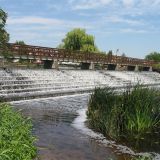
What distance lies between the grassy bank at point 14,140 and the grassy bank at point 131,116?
352 centimetres

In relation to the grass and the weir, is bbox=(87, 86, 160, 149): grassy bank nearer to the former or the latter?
the grass

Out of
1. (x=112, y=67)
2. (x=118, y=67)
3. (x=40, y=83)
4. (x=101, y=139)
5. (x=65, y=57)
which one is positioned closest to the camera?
(x=101, y=139)

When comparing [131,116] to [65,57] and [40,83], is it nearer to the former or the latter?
[40,83]

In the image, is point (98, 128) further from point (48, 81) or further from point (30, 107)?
point (48, 81)

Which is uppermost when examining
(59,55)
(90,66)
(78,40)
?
(78,40)

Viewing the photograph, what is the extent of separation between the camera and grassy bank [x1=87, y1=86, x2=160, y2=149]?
44.3 feet

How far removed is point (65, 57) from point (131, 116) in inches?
1270

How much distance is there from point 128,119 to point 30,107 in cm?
797

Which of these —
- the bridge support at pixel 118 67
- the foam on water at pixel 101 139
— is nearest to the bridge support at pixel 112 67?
the bridge support at pixel 118 67

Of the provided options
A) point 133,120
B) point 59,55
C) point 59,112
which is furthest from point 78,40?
point 133,120

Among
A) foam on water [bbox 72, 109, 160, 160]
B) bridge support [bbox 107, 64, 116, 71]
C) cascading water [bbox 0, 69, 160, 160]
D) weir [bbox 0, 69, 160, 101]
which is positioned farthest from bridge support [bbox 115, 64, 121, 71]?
foam on water [bbox 72, 109, 160, 160]

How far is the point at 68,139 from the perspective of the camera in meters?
13.0

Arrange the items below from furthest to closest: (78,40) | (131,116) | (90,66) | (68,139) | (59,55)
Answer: (78,40) < (90,66) < (59,55) < (131,116) < (68,139)

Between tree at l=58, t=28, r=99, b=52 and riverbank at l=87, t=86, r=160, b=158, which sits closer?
riverbank at l=87, t=86, r=160, b=158
